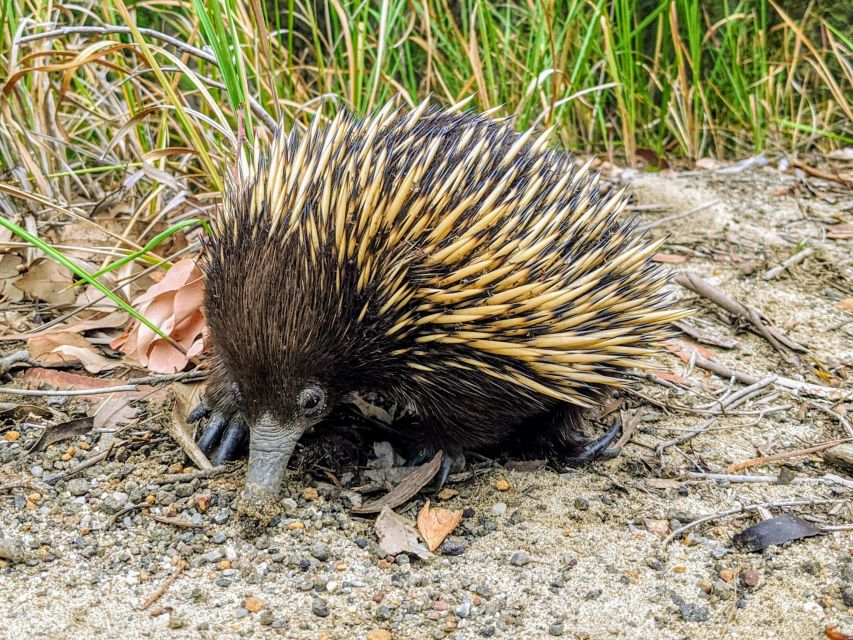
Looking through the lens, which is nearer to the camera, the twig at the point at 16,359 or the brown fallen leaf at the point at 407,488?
the brown fallen leaf at the point at 407,488

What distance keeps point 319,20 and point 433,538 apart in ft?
14.9

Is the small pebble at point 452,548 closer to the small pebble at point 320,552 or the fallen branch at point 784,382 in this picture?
the small pebble at point 320,552

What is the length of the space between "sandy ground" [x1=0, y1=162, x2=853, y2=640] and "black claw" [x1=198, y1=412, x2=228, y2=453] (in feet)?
0.38

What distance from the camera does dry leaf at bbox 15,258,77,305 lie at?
12.1ft

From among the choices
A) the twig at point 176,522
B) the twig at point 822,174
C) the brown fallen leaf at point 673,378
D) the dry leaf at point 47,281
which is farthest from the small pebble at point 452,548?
the twig at point 822,174

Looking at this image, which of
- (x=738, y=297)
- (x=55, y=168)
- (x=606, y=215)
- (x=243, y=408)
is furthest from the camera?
(x=738, y=297)

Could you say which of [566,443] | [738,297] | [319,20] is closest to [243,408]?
[566,443]

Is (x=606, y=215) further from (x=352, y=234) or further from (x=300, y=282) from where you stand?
(x=300, y=282)

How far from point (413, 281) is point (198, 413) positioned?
1.08 metres

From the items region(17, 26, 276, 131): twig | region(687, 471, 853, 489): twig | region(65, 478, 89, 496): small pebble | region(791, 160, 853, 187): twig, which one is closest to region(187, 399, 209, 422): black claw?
region(65, 478, 89, 496): small pebble

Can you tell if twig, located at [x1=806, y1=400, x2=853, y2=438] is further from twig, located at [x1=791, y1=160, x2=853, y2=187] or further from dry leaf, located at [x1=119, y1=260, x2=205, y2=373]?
twig, located at [x1=791, y1=160, x2=853, y2=187]

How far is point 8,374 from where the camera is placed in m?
3.30

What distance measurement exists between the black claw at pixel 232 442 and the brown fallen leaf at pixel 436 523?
67 cm

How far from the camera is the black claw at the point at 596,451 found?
315cm
